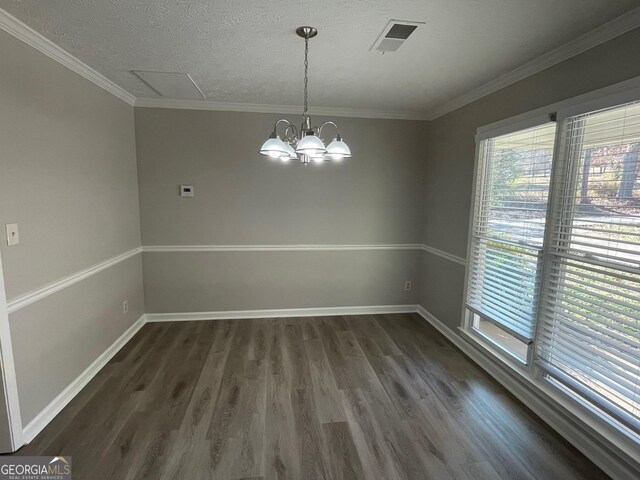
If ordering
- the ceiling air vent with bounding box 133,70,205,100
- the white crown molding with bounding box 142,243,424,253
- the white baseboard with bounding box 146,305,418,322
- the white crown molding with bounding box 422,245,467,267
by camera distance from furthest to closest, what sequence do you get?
the white baseboard with bounding box 146,305,418,322
the white crown molding with bounding box 142,243,424,253
the white crown molding with bounding box 422,245,467,267
the ceiling air vent with bounding box 133,70,205,100

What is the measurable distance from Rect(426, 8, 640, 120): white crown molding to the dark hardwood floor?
8.34 ft

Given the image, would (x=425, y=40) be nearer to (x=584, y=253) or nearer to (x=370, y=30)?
(x=370, y=30)

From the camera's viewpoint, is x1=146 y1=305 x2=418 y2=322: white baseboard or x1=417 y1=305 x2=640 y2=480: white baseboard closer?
x1=417 y1=305 x2=640 y2=480: white baseboard

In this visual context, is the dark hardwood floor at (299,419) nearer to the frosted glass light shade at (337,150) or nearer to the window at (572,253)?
the window at (572,253)

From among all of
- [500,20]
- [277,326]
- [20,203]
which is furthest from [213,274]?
[500,20]

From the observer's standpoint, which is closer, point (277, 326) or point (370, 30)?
point (370, 30)

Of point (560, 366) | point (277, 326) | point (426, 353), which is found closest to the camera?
point (560, 366)

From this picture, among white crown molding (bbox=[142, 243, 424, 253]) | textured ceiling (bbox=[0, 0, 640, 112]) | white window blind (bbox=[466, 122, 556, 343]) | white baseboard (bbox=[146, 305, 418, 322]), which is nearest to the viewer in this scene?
textured ceiling (bbox=[0, 0, 640, 112])

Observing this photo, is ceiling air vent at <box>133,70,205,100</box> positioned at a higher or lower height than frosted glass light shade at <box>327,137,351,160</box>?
higher

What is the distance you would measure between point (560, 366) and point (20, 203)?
3715 millimetres

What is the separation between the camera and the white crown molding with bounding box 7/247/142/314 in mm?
1905

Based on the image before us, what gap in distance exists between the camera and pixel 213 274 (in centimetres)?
389

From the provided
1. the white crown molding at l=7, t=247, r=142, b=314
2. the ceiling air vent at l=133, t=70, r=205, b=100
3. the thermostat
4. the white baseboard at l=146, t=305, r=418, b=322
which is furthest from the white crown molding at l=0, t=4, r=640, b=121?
the white baseboard at l=146, t=305, r=418, b=322

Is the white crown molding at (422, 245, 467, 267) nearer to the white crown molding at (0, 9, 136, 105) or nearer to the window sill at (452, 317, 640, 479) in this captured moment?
the window sill at (452, 317, 640, 479)
